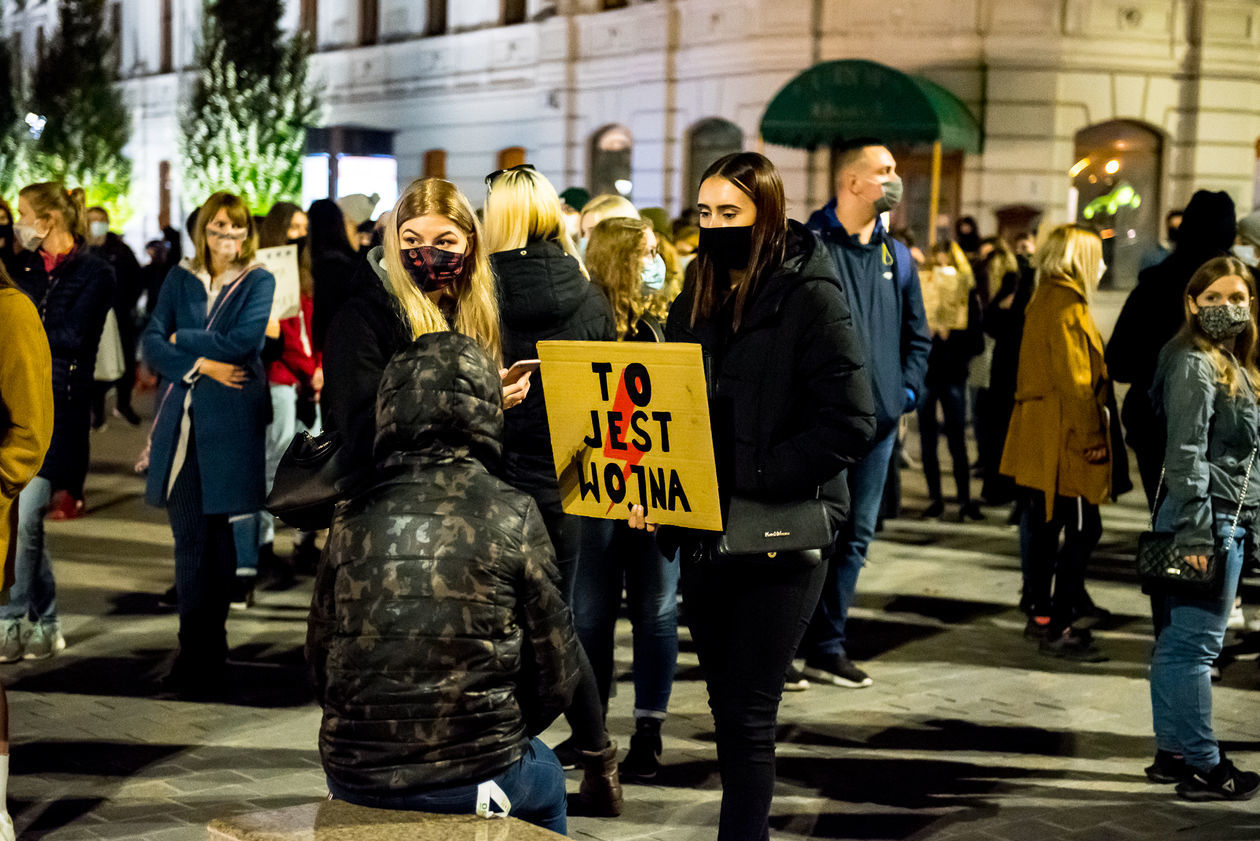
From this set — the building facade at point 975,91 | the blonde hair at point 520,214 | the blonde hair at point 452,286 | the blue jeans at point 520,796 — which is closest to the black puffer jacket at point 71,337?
the blonde hair at point 520,214

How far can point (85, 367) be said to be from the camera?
7230 millimetres

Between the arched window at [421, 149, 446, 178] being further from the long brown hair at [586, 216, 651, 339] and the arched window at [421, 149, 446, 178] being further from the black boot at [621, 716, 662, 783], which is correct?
the black boot at [621, 716, 662, 783]

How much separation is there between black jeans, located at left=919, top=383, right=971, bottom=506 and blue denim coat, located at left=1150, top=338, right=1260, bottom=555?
5.74 m

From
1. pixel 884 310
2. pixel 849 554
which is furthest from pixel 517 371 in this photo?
pixel 849 554

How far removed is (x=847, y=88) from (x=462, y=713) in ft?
54.8

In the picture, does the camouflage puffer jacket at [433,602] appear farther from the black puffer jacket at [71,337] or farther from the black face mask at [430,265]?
the black puffer jacket at [71,337]

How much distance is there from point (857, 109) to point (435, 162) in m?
11.7

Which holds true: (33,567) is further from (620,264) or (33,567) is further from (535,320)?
(620,264)

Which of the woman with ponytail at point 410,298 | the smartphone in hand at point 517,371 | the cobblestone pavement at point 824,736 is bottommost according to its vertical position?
the cobblestone pavement at point 824,736

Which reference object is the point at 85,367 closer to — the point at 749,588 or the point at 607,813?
the point at 607,813

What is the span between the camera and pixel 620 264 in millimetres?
5836

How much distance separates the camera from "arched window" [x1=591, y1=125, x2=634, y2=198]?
24375 millimetres

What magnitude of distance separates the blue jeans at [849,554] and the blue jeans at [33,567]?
3.52m

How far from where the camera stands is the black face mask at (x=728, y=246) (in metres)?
4.26
